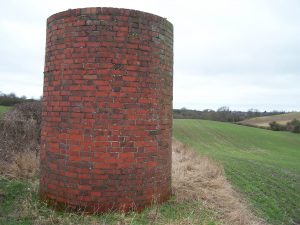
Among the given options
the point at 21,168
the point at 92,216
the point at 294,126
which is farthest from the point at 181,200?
the point at 294,126

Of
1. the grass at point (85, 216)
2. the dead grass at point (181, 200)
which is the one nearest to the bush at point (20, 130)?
the dead grass at point (181, 200)

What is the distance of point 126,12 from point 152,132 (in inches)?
75.0

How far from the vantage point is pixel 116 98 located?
5250mm

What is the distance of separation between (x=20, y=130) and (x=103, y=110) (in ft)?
23.7

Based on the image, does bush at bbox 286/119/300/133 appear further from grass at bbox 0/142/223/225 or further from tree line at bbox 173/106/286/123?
grass at bbox 0/142/223/225

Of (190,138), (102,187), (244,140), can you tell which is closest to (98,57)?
(102,187)

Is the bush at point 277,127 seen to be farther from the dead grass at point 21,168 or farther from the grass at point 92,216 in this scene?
the grass at point 92,216

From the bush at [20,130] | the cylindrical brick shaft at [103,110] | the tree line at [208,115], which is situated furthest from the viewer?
the tree line at [208,115]

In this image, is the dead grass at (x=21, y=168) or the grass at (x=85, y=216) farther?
the dead grass at (x=21, y=168)

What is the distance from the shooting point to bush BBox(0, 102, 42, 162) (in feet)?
32.0

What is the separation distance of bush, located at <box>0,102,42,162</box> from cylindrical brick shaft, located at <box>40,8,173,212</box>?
411cm

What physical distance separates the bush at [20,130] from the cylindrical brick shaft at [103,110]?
4.11m

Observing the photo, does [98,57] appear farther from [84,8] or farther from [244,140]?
[244,140]

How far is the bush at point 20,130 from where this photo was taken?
974cm
